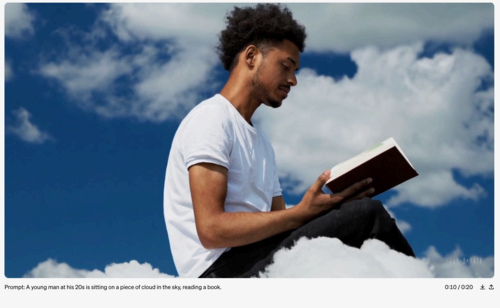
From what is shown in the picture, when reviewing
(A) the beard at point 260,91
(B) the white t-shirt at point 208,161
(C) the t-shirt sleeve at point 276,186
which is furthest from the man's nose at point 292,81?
(C) the t-shirt sleeve at point 276,186

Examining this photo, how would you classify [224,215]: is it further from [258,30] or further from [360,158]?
[258,30]

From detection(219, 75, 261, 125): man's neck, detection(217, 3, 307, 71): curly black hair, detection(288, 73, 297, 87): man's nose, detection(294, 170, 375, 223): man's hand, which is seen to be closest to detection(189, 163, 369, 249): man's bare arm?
detection(294, 170, 375, 223): man's hand

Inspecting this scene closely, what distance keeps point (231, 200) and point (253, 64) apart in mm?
1255

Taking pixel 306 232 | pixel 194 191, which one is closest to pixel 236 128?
pixel 194 191

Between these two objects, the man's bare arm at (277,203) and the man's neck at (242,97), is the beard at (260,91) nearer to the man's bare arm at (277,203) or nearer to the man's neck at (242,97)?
the man's neck at (242,97)

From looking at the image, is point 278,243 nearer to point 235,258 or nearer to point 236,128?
point 235,258

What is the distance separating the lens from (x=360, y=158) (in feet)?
11.7

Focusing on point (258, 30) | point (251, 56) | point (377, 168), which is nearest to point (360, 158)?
point (377, 168)

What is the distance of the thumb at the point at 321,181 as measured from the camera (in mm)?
3557

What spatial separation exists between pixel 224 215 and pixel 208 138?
1.82 feet
